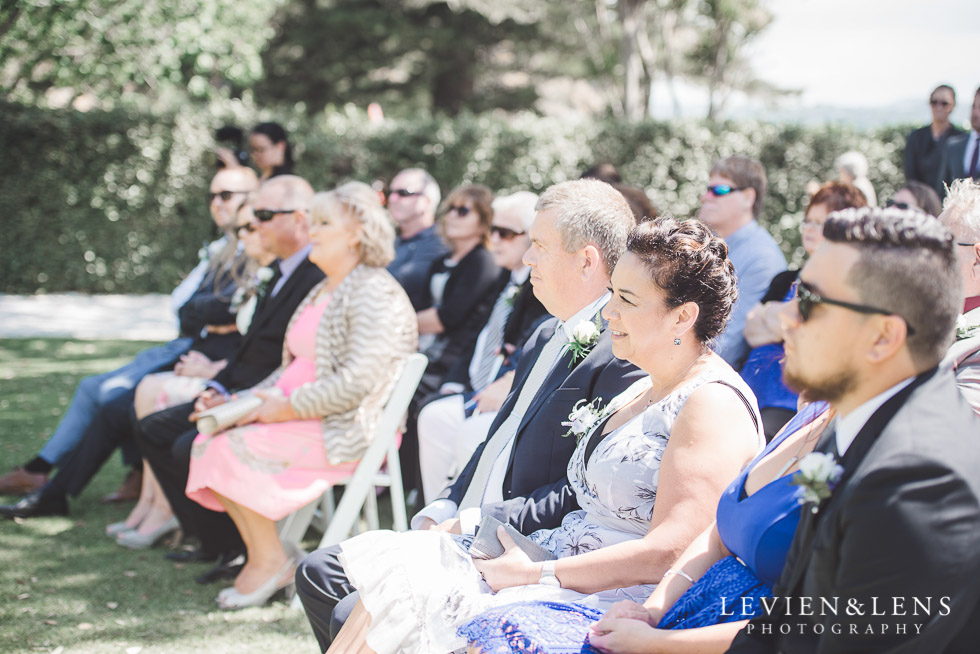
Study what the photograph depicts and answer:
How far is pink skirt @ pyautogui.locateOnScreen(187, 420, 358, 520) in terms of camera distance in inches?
154

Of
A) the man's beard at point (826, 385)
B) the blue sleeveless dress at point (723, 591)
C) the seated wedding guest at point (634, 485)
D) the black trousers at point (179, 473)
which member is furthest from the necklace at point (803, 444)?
the black trousers at point (179, 473)

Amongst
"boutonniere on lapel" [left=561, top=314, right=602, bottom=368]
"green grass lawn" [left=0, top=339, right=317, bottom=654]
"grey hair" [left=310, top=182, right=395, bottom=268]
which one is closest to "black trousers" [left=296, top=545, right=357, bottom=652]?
"green grass lawn" [left=0, top=339, right=317, bottom=654]

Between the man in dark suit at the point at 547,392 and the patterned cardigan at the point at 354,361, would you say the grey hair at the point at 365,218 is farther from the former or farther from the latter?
the man in dark suit at the point at 547,392

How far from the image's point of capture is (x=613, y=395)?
9.06 feet

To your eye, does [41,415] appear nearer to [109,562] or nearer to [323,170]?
[109,562]

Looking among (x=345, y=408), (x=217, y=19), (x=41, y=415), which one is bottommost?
(x=41, y=415)

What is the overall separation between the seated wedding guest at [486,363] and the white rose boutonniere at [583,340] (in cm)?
154

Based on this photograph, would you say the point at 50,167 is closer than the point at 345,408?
No

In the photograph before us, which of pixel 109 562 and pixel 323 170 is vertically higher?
pixel 323 170

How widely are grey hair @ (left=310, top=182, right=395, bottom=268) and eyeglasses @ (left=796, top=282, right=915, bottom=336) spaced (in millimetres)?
2764

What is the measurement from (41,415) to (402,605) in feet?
19.8

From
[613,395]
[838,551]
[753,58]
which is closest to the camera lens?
[838,551]

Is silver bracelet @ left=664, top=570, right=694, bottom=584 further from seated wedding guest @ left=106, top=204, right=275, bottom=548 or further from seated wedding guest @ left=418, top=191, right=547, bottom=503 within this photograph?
seated wedding guest @ left=106, top=204, right=275, bottom=548

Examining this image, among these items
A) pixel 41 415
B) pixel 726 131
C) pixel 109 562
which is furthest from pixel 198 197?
pixel 109 562
